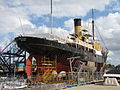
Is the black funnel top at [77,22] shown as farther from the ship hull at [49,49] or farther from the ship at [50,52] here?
the ship hull at [49,49]

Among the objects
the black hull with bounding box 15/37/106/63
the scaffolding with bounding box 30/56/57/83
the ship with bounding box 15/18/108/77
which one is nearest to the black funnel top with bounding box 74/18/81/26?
the ship with bounding box 15/18/108/77

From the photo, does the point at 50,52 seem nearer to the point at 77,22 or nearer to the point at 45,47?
the point at 45,47

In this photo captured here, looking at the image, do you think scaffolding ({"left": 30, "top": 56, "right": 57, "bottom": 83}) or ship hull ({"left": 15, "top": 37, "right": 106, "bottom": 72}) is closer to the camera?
ship hull ({"left": 15, "top": 37, "right": 106, "bottom": 72})

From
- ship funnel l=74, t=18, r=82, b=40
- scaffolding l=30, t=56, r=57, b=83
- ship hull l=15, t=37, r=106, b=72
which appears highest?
ship funnel l=74, t=18, r=82, b=40

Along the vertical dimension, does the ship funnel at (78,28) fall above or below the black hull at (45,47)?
above

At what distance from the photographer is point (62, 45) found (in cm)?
3912

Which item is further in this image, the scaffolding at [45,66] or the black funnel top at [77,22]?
the black funnel top at [77,22]

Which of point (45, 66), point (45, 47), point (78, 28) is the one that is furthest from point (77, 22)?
point (45, 66)

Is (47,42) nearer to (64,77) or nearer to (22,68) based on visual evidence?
(64,77)

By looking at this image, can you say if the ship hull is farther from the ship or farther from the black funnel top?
the black funnel top

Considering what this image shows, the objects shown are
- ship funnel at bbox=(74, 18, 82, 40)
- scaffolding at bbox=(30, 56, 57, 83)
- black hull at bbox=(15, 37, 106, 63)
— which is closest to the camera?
black hull at bbox=(15, 37, 106, 63)

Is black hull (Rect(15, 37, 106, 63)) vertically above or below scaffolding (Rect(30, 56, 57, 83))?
above

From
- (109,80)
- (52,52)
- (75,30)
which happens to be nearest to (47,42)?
(52,52)

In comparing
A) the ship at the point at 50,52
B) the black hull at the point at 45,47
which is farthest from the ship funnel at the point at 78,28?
the black hull at the point at 45,47
